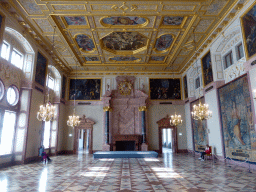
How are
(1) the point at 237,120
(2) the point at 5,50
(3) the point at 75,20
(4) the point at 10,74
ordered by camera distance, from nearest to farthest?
(1) the point at 237,120 < (2) the point at 5,50 < (4) the point at 10,74 < (3) the point at 75,20

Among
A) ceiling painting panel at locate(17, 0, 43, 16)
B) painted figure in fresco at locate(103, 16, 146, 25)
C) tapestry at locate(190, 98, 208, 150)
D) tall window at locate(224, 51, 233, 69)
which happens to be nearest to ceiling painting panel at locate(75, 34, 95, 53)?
painted figure in fresco at locate(103, 16, 146, 25)

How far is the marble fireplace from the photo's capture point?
16328mm

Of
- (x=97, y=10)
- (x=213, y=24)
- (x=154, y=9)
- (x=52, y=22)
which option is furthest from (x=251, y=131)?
(x=52, y=22)

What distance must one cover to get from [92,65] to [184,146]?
1097 cm

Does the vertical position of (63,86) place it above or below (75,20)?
below

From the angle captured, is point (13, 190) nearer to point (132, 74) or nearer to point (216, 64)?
point (216, 64)

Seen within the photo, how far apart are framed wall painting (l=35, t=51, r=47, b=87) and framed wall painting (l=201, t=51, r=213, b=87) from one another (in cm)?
1105

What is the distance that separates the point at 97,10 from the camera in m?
9.16

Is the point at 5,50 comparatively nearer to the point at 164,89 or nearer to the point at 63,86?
the point at 63,86

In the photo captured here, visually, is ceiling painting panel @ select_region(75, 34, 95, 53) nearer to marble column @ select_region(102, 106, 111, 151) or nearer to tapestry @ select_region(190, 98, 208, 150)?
marble column @ select_region(102, 106, 111, 151)

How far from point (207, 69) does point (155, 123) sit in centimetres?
694

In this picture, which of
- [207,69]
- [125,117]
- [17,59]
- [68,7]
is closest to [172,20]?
[207,69]

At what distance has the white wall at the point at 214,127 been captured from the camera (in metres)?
11.1

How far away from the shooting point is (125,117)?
56.2 feet
